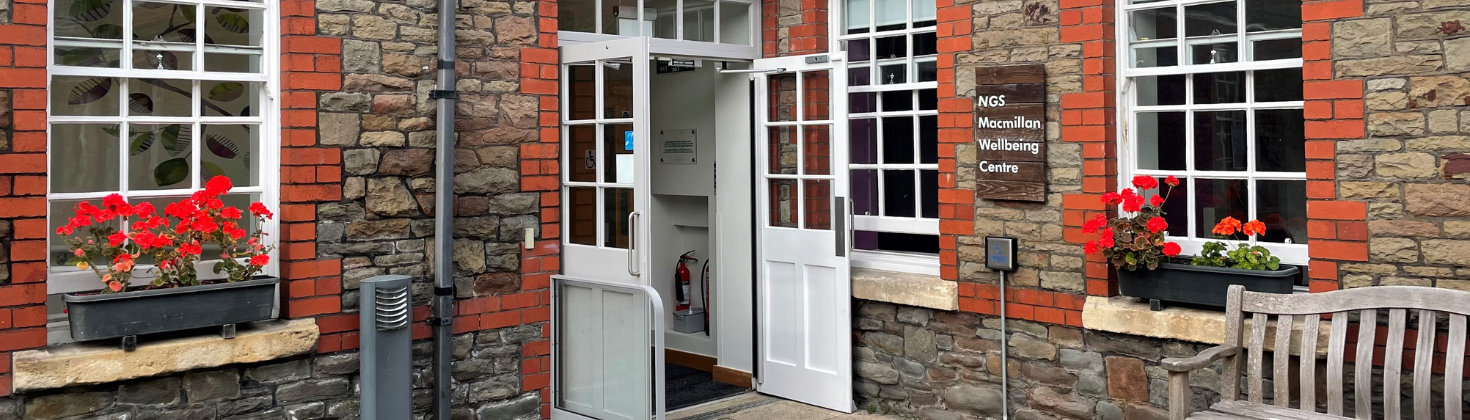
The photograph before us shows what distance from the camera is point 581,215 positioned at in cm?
586

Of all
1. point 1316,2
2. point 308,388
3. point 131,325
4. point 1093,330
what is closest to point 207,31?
point 131,325

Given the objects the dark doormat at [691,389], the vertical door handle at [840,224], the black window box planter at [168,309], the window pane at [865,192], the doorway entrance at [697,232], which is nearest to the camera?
the black window box planter at [168,309]

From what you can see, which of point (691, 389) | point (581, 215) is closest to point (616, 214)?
point (581, 215)

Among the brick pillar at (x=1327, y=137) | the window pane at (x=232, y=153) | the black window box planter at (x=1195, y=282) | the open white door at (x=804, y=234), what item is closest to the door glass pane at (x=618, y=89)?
the open white door at (x=804, y=234)

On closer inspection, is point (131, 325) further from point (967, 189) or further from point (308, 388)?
point (967, 189)

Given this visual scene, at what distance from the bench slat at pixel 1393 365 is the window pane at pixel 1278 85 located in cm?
111

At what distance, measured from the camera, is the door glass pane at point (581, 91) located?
575 centimetres

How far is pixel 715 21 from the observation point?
6.70 metres

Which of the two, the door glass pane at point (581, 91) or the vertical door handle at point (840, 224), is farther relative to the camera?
the vertical door handle at point (840, 224)

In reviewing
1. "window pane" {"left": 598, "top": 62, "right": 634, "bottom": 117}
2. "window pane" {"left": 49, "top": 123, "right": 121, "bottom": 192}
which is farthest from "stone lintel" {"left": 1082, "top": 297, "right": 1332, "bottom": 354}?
"window pane" {"left": 49, "top": 123, "right": 121, "bottom": 192}

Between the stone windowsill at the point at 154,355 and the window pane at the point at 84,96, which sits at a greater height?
the window pane at the point at 84,96

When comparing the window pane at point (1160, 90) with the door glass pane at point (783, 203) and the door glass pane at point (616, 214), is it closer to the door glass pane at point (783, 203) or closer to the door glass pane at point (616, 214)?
the door glass pane at point (783, 203)

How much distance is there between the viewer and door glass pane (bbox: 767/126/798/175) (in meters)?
6.48

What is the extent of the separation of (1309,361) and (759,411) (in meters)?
3.00
